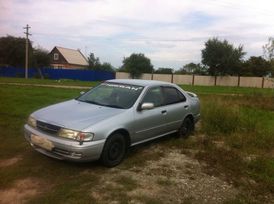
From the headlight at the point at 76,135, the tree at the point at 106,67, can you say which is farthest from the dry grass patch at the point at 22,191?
the tree at the point at 106,67

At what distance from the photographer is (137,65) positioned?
2239 inches

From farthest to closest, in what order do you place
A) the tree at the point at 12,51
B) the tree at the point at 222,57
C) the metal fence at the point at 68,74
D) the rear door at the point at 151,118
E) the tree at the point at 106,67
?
the tree at the point at 106,67 < the tree at the point at 12,51 < the metal fence at the point at 68,74 < the tree at the point at 222,57 < the rear door at the point at 151,118

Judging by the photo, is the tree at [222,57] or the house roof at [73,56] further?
the house roof at [73,56]

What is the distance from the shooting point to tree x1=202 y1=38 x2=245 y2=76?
172ft

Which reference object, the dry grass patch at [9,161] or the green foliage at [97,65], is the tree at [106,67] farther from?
the dry grass patch at [9,161]

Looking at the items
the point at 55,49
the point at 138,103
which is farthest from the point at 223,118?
the point at 55,49

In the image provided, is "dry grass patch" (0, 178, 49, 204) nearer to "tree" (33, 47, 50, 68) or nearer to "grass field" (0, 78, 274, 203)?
"grass field" (0, 78, 274, 203)

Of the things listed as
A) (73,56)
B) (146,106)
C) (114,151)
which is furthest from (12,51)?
(114,151)

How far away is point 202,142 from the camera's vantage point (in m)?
8.09

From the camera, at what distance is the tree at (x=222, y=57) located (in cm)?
5241

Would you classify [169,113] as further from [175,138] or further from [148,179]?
[148,179]

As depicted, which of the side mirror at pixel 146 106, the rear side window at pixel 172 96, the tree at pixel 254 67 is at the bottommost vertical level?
the side mirror at pixel 146 106

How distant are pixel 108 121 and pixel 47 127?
39.1 inches

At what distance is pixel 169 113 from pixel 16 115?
485 cm
